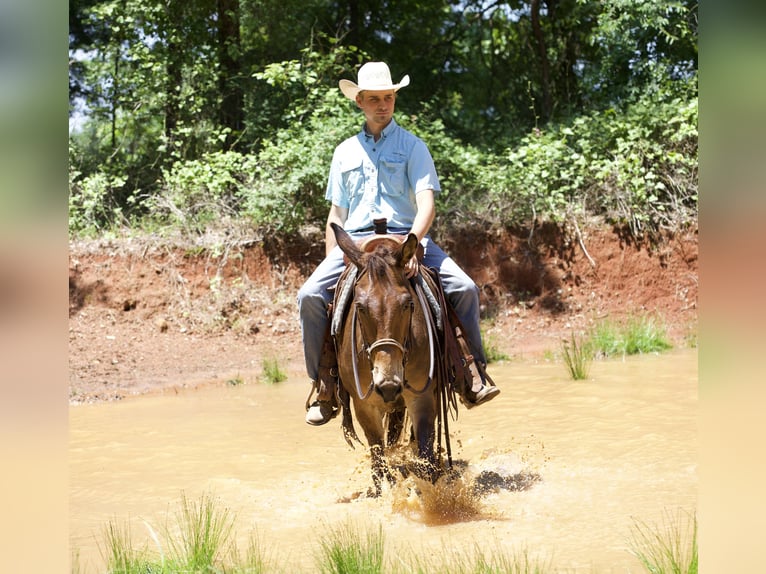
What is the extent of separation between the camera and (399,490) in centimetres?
550

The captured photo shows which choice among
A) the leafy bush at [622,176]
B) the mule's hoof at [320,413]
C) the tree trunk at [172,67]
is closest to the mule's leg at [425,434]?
the mule's hoof at [320,413]

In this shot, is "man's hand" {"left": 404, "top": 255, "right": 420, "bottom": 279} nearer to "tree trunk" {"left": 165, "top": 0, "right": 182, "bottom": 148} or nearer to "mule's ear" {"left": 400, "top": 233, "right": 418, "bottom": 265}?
"mule's ear" {"left": 400, "top": 233, "right": 418, "bottom": 265}

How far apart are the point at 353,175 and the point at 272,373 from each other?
5.48 metres

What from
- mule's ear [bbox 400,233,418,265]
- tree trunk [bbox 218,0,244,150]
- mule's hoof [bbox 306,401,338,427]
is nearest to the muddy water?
mule's hoof [bbox 306,401,338,427]

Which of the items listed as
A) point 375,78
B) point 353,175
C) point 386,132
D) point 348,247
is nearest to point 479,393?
point 348,247

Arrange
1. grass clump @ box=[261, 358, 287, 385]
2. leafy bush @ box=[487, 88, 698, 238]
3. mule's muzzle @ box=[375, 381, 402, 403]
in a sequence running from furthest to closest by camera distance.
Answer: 1. leafy bush @ box=[487, 88, 698, 238]
2. grass clump @ box=[261, 358, 287, 385]
3. mule's muzzle @ box=[375, 381, 402, 403]

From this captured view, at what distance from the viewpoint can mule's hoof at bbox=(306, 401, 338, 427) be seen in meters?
5.83

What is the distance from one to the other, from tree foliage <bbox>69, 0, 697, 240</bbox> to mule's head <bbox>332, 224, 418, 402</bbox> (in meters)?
9.12

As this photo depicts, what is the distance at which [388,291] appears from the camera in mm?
4844

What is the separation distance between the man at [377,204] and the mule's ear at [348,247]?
21.9 inches

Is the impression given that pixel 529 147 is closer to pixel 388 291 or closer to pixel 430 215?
pixel 430 215

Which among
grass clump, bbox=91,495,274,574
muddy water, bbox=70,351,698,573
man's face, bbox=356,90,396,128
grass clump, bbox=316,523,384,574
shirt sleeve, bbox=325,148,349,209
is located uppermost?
man's face, bbox=356,90,396,128
